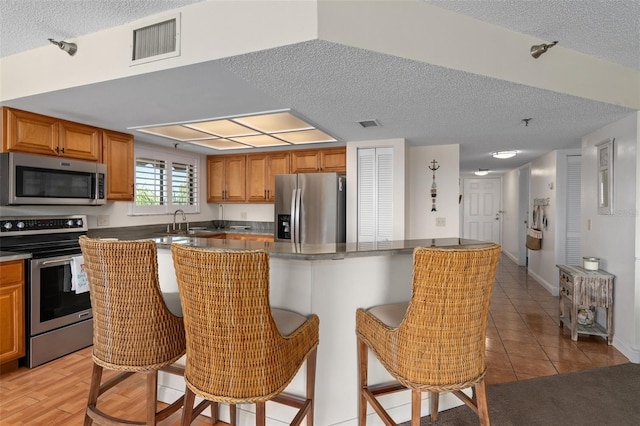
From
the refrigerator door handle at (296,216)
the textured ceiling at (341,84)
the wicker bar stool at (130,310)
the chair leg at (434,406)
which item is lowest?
the chair leg at (434,406)

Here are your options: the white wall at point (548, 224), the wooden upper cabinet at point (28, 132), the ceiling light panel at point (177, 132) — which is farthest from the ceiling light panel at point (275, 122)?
the white wall at point (548, 224)

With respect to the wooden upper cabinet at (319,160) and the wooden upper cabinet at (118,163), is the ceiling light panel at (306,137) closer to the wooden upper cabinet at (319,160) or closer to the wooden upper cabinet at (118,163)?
the wooden upper cabinet at (319,160)

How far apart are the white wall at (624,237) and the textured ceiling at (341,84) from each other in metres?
0.22

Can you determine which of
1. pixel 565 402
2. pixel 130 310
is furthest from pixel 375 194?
pixel 130 310

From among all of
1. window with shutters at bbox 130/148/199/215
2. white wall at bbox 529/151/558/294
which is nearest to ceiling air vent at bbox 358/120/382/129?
window with shutters at bbox 130/148/199/215

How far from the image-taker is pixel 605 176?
3.33m

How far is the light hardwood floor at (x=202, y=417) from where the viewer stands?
213 centimetres

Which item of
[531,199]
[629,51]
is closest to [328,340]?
[629,51]

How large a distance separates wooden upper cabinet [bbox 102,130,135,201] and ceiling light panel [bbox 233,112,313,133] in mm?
1539

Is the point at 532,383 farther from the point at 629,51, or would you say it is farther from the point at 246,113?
the point at 246,113

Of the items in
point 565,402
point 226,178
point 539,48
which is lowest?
point 565,402

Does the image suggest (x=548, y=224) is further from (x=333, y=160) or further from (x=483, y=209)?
(x=483, y=209)

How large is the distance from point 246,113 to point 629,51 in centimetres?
293

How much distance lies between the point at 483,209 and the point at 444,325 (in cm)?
840
